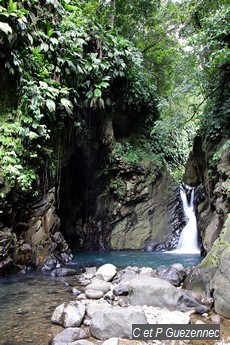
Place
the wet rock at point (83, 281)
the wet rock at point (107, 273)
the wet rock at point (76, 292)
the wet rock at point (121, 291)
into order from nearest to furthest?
1. the wet rock at point (121, 291)
2. the wet rock at point (76, 292)
3. the wet rock at point (83, 281)
4. the wet rock at point (107, 273)

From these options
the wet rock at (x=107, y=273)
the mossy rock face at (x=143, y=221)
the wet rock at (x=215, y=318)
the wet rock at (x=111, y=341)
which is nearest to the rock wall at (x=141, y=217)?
the mossy rock face at (x=143, y=221)

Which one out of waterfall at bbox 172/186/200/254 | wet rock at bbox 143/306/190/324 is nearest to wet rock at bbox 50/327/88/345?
wet rock at bbox 143/306/190/324

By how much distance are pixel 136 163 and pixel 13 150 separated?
7.70 meters

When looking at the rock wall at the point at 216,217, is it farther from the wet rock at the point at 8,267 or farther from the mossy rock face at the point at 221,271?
the wet rock at the point at 8,267

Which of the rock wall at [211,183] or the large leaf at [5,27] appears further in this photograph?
the rock wall at [211,183]

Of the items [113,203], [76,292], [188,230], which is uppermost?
[113,203]

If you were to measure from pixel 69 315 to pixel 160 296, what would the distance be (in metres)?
1.63

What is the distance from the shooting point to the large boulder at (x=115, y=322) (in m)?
3.77

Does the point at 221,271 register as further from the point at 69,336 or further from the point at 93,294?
the point at 69,336

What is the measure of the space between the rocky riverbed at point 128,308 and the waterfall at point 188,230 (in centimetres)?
641

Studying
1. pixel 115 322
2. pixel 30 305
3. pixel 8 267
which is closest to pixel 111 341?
pixel 115 322

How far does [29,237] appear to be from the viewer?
834cm

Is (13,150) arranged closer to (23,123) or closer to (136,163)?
(23,123)

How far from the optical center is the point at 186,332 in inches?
147
